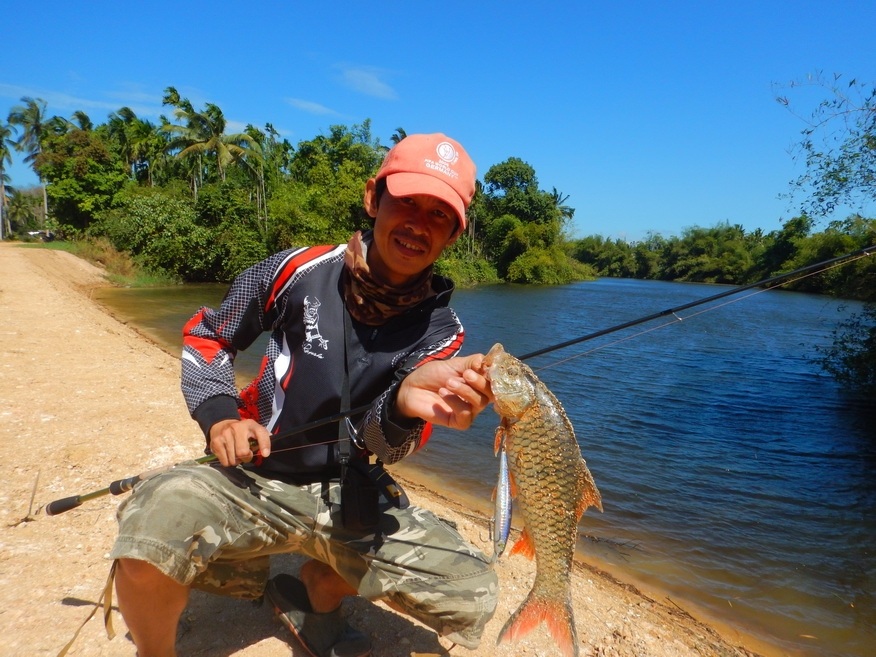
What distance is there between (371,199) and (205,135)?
43.3 meters

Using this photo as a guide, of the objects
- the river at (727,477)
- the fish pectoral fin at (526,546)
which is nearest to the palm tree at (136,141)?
the river at (727,477)

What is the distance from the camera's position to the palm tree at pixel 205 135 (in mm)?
39656

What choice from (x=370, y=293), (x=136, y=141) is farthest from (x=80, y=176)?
(x=370, y=293)

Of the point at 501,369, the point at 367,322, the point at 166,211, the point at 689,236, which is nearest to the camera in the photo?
the point at 501,369

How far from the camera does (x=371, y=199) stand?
3.07 m

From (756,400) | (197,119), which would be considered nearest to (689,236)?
(197,119)

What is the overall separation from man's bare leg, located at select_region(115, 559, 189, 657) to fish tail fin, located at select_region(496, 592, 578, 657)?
1.45 m

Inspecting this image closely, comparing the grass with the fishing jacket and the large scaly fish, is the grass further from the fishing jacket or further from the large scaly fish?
the large scaly fish

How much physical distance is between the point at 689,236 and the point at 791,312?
3080 inches

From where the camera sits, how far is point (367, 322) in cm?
298

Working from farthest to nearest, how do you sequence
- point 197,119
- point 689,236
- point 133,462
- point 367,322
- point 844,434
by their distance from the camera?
point 689,236 < point 197,119 < point 844,434 < point 133,462 < point 367,322

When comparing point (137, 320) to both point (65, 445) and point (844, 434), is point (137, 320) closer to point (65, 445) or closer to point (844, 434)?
point (65, 445)

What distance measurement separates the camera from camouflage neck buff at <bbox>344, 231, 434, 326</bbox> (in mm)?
2885

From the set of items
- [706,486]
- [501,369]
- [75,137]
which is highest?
[75,137]
